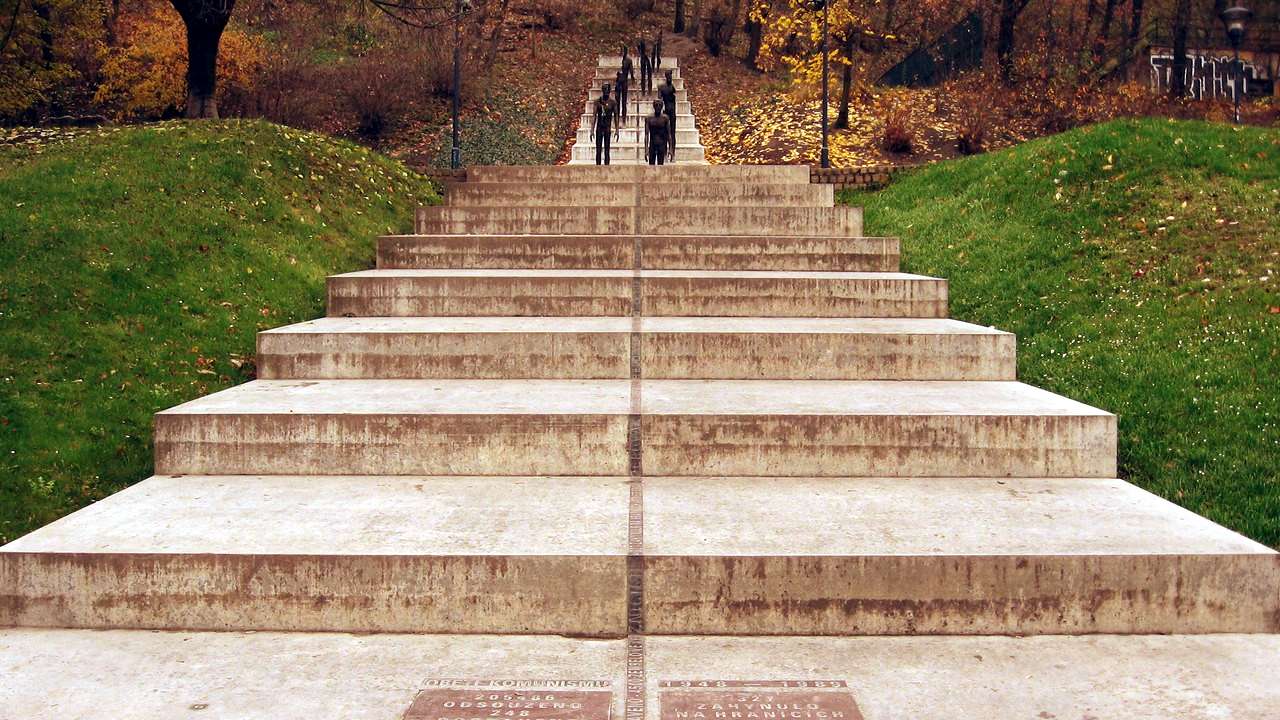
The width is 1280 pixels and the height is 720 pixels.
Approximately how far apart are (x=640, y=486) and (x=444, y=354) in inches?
98.8

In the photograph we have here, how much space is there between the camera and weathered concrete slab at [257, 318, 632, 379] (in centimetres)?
708

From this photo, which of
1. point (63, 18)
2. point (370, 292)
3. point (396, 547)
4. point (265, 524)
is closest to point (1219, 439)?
point (396, 547)

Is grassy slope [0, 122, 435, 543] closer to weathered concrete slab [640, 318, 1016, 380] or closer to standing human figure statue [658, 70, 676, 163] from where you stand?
weathered concrete slab [640, 318, 1016, 380]

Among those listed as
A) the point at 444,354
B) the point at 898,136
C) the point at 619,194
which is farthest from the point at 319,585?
the point at 898,136

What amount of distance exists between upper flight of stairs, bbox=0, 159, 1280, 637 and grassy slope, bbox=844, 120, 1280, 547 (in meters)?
0.76

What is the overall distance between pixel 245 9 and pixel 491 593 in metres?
26.6

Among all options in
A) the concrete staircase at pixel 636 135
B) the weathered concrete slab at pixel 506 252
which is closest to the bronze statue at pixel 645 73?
the concrete staircase at pixel 636 135

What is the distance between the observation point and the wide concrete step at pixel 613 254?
395 inches

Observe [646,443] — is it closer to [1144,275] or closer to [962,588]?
[962,588]

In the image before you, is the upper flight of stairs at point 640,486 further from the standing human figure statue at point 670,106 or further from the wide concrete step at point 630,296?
the standing human figure statue at point 670,106

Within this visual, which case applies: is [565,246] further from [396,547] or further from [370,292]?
[396,547]

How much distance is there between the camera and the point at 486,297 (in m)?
8.60

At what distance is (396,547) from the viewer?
→ 4.24 m

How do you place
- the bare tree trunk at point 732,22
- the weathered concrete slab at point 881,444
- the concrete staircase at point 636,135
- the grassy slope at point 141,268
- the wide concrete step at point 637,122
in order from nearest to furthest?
1. the weathered concrete slab at point 881,444
2. the grassy slope at point 141,268
3. the concrete staircase at point 636,135
4. the wide concrete step at point 637,122
5. the bare tree trunk at point 732,22
